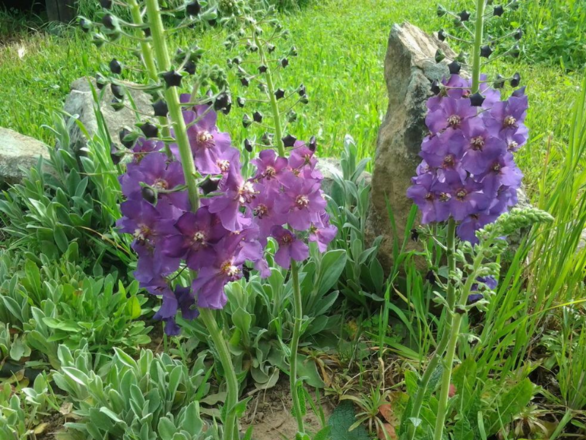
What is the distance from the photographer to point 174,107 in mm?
1328

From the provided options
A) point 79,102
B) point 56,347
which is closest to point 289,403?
point 56,347

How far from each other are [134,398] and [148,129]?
49.6 inches

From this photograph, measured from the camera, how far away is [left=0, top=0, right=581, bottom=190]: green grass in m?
4.27

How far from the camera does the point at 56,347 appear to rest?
2.63 metres

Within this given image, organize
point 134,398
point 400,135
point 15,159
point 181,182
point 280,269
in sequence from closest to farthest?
1. point 181,182
2. point 134,398
3. point 280,269
4. point 400,135
5. point 15,159

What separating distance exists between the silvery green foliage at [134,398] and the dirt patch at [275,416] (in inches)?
8.5

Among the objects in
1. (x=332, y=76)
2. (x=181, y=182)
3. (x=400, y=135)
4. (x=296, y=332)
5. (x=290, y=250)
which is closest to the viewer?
(x=181, y=182)

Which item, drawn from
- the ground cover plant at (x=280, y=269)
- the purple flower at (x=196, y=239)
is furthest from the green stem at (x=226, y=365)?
the purple flower at (x=196, y=239)

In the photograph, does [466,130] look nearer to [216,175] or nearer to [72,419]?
[216,175]

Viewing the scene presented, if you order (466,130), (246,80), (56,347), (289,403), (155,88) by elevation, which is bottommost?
(289,403)

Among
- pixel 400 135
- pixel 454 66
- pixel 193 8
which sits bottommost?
pixel 400 135

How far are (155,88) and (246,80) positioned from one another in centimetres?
49

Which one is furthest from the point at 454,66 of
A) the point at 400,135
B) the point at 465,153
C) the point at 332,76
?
the point at 332,76

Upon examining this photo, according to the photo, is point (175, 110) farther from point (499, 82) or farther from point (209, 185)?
point (499, 82)
